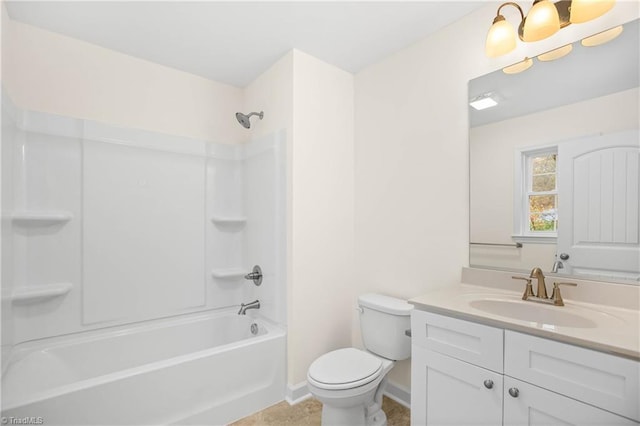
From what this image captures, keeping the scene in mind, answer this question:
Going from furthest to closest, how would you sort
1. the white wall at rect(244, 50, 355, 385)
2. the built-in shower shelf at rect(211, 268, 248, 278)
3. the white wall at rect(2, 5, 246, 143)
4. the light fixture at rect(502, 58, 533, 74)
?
the built-in shower shelf at rect(211, 268, 248, 278), the white wall at rect(244, 50, 355, 385), the white wall at rect(2, 5, 246, 143), the light fixture at rect(502, 58, 533, 74)

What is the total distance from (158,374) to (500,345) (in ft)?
5.47

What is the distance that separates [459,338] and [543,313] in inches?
15.7

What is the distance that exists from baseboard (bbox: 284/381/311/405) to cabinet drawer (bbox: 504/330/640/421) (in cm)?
140

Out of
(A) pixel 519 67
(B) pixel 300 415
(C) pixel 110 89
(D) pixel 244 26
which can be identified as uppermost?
(D) pixel 244 26

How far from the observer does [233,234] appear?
2766 mm

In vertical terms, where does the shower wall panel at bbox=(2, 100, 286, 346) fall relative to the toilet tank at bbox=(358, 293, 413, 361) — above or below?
above

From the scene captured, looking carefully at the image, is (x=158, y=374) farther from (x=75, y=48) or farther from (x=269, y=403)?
(x=75, y=48)

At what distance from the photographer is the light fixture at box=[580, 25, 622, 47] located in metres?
1.35

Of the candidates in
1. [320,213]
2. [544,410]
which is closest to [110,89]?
[320,213]

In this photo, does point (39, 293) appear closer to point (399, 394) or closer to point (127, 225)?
point (127, 225)

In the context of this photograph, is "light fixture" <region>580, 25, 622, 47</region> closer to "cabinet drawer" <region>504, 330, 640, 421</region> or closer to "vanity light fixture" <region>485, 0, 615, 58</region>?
"vanity light fixture" <region>485, 0, 615, 58</region>

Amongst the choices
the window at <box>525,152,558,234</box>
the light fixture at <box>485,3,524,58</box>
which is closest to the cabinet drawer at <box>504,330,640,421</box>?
the window at <box>525,152,558,234</box>

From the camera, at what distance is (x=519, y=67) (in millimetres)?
1626

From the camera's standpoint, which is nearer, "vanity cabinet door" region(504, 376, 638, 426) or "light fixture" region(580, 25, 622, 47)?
"vanity cabinet door" region(504, 376, 638, 426)
